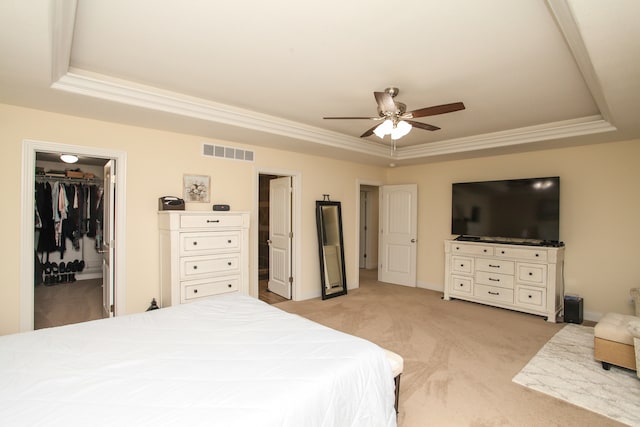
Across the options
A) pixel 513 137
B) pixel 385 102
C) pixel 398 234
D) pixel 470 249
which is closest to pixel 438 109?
pixel 385 102

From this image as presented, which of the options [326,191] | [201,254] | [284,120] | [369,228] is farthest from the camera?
[369,228]

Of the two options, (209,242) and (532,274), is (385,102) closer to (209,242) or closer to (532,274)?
(209,242)

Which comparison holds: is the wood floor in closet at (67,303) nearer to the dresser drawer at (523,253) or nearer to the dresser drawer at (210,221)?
the dresser drawer at (210,221)

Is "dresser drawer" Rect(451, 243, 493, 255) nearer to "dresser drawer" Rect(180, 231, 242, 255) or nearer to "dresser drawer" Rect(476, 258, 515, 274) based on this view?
"dresser drawer" Rect(476, 258, 515, 274)

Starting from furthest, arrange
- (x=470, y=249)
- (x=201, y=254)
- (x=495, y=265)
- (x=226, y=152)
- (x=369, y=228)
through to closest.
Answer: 1. (x=369, y=228)
2. (x=470, y=249)
3. (x=495, y=265)
4. (x=226, y=152)
5. (x=201, y=254)

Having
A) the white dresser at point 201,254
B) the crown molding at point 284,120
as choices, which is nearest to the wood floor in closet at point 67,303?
the white dresser at point 201,254

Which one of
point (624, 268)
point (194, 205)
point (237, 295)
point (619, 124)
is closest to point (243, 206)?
point (194, 205)

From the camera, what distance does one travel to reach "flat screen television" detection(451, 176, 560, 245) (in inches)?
169

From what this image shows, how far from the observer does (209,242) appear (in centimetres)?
348

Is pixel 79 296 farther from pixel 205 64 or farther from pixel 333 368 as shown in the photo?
pixel 333 368

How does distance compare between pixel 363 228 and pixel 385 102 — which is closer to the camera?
pixel 385 102

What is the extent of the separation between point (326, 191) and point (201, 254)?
2508mm

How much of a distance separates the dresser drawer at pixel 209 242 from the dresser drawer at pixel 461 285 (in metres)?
3.47

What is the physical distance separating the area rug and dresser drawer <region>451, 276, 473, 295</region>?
1529mm
